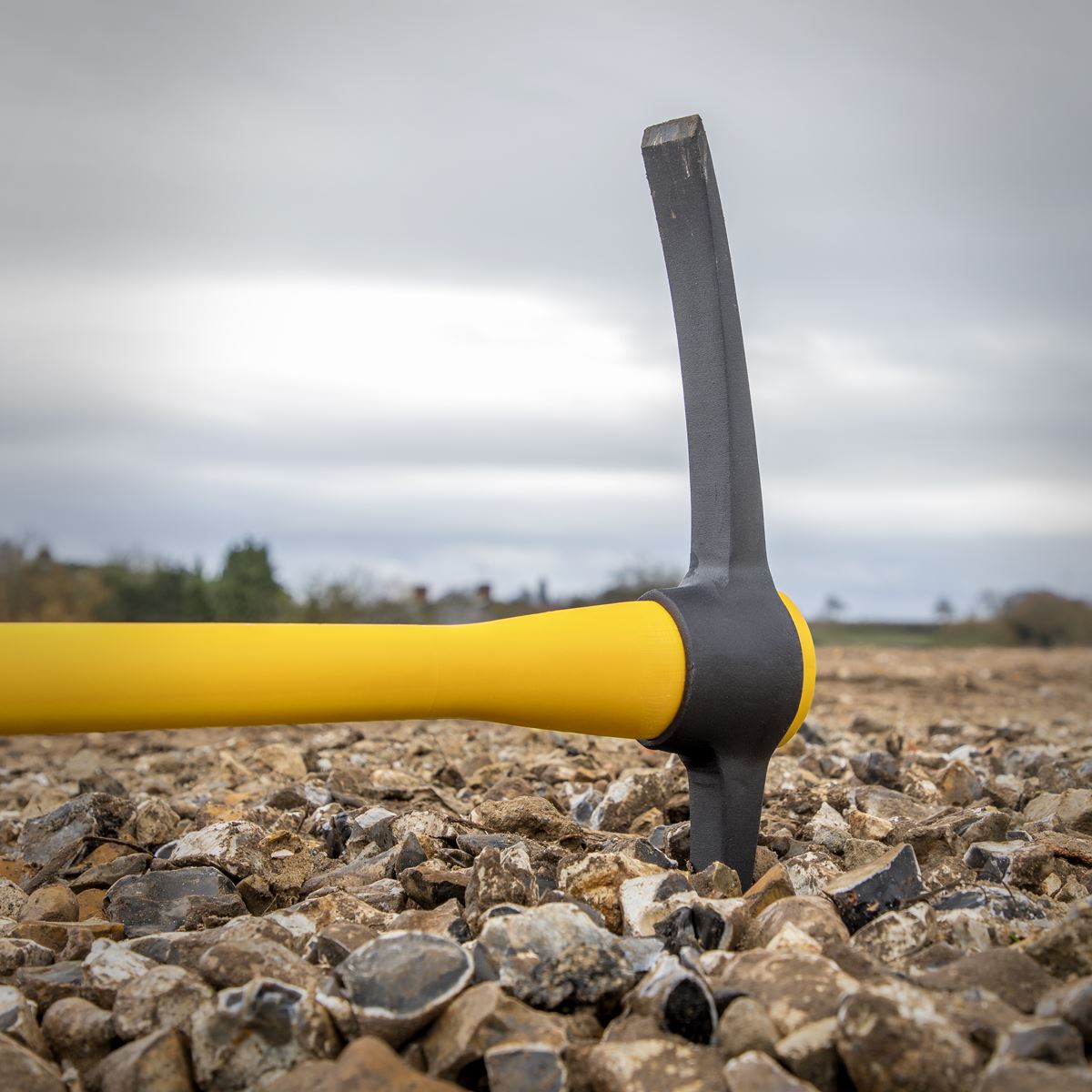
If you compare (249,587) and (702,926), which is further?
(249,587)

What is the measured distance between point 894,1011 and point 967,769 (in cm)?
208

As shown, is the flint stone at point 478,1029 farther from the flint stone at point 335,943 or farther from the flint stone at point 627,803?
the flint stone at point 627,803

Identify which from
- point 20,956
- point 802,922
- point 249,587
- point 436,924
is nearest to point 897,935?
point 802,922

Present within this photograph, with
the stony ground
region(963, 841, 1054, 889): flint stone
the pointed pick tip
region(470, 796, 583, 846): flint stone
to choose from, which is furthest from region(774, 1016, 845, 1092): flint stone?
the pointed pick tip

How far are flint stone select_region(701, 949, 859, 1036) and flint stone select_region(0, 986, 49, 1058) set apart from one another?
1.08 meters

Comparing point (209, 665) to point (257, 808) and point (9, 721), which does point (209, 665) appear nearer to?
point (9, 721)

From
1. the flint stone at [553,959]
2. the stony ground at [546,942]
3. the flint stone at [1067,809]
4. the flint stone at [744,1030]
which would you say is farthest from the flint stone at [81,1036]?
the flint stone at [1067,809]

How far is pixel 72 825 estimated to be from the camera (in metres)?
3.02

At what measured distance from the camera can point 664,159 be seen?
8.41 ft

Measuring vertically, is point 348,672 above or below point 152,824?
above

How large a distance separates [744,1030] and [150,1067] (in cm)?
88

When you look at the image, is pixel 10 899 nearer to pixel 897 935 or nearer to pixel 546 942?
pixel 546 942

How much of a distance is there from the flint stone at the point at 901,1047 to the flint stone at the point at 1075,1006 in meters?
0.15

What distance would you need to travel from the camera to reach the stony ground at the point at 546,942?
1553mm
